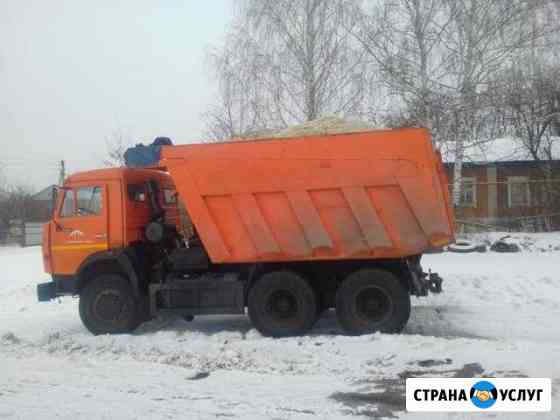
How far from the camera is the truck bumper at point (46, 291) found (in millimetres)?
9766

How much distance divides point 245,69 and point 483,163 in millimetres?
11596

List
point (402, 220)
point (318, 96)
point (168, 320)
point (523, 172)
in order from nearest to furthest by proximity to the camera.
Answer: point (402, 220), point (168, 320), point (318, 96), point (523, 172)

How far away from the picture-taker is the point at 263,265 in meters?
9.16

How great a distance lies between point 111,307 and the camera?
9.60m

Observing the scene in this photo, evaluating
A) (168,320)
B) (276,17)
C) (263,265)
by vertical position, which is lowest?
(168,320)

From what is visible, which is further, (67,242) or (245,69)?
(245,69)

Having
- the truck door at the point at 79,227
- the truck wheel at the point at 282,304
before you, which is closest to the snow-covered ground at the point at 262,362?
the truck wheel at the point at 282,304

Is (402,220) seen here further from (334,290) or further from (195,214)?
(195,214)

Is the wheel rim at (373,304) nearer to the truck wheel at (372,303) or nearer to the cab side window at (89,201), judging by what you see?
the truck wheel at (372,303)

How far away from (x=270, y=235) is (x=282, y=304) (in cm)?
105

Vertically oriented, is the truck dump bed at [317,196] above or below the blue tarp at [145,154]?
below

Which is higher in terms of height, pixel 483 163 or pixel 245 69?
pixel 245 69

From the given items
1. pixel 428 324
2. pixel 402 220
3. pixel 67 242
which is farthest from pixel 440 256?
pixel 67 242

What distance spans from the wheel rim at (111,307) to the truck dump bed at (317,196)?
5.66 ft
